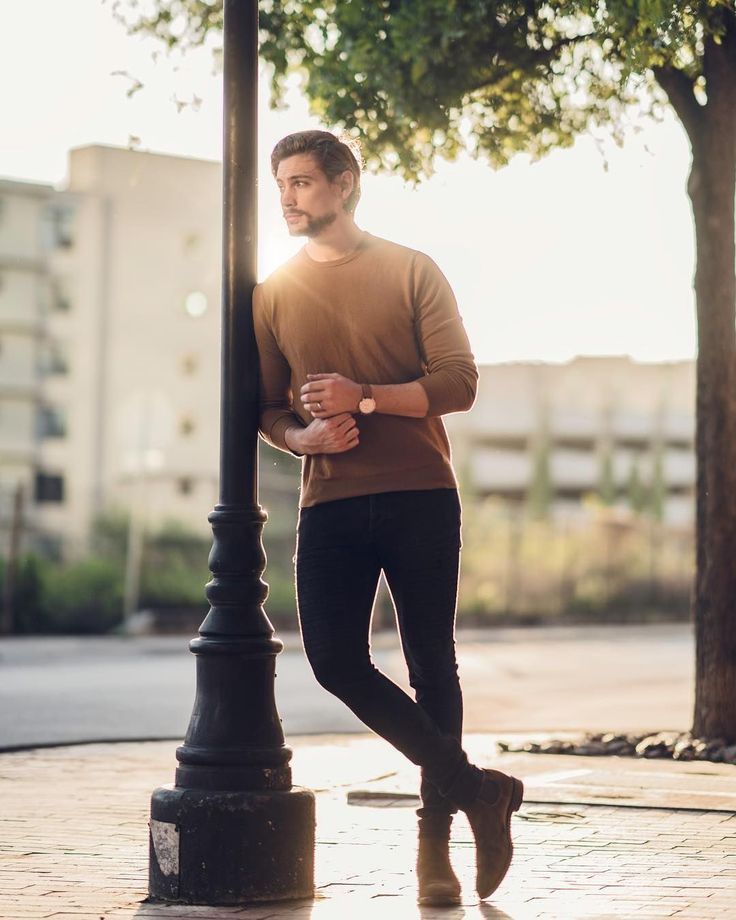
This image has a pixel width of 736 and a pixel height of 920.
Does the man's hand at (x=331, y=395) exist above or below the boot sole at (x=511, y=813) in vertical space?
above

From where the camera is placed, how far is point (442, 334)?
4.82 metres

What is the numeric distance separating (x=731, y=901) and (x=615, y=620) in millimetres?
32894

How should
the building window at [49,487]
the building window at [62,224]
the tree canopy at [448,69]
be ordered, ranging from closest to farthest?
the tree canopy at [448,69] < the building window at [62,224] < the building window at [49,487]

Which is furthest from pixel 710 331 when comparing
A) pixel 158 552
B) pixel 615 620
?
pixel 615 620

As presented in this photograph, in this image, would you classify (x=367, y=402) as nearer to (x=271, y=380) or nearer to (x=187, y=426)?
(x=271, y=380)

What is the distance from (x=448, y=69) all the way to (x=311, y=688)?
7.52 meters

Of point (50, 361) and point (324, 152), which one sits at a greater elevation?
point (50, 361)

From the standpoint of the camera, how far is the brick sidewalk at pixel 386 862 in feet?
15.6

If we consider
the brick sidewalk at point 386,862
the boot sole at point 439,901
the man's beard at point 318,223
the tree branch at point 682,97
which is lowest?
the brick sidewalk at point 386,862

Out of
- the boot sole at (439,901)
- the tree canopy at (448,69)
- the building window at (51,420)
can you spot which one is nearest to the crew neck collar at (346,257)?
the boot sole at (439,901)

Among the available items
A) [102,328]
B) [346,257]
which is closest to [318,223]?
[346,257]

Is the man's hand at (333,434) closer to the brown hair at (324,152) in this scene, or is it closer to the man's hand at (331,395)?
the man's hand at (331,395)

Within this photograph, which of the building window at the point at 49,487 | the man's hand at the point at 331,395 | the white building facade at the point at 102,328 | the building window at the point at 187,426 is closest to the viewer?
the man's hand at the point at 331,395

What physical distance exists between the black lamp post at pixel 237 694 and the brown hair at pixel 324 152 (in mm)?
365
